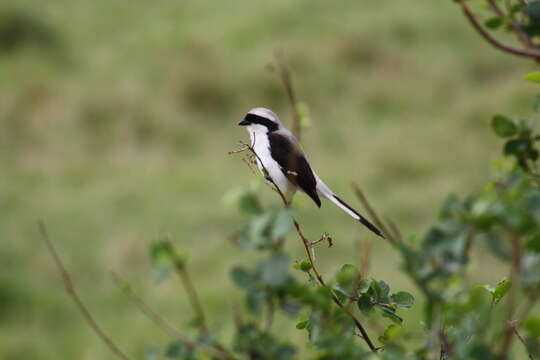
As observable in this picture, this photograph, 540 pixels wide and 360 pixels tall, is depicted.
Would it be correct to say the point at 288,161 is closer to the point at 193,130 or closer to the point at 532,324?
the point at 532,324

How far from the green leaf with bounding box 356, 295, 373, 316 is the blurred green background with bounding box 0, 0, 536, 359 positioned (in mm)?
5056

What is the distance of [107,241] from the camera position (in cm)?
861

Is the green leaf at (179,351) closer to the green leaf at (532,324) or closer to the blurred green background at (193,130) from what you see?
the green leaf at (532,324)

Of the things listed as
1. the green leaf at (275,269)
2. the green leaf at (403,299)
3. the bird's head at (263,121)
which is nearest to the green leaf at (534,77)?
the green leaf at (403,299)

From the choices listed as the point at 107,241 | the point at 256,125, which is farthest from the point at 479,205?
the point at 107,241

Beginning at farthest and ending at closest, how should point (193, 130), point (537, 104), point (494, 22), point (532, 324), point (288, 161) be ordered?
point (193, 130) < point (288, 161) < point (494, 22) < point (537, 104) < point (532, 324)

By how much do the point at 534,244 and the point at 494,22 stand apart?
2.64ft

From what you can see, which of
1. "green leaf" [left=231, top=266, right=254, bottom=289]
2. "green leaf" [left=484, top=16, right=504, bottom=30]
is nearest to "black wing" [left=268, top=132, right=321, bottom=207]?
"green leaf" [left=484, top=16, right=504, bottom=30]

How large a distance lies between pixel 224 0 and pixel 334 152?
475cm

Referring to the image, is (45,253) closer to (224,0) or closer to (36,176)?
(36,176)

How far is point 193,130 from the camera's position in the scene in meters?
10.5


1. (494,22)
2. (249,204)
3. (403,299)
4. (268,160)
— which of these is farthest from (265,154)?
(249,204)

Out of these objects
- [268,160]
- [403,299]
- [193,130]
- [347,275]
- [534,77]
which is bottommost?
[193,130]

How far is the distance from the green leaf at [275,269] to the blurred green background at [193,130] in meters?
5.60
